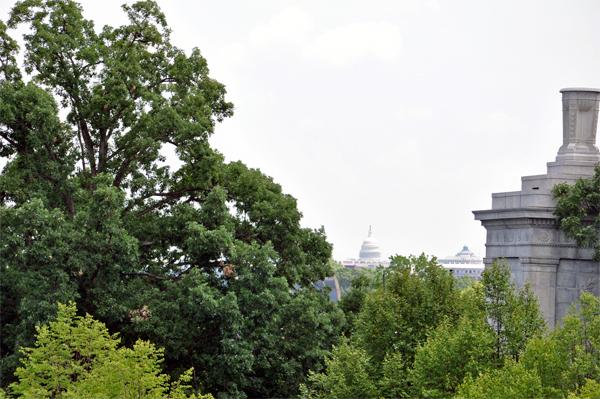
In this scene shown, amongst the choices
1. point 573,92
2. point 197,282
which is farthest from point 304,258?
point 573,92

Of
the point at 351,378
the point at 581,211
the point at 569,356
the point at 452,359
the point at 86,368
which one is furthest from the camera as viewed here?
the point at 86,368

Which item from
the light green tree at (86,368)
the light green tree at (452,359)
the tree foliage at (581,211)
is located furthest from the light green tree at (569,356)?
the light green tree at (86,368)

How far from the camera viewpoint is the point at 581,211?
19.2 metres

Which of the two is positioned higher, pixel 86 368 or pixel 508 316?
pixel 508 316

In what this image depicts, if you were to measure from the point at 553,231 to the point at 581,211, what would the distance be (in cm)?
101

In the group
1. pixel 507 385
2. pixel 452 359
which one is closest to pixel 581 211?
pixel 452 359

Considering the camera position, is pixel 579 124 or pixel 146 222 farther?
pixel 146 222

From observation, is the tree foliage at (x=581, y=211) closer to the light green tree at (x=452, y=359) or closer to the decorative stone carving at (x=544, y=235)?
the decorative stone carving at (x=544, y=235)

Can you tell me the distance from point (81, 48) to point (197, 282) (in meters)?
9.80

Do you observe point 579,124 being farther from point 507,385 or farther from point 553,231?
point 507,385

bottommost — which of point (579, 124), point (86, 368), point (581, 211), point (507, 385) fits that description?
point (86, 368)

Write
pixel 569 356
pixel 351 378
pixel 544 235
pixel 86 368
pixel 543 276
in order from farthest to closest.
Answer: pixel 86 368, pixel 544 235, pixel 543 276, pixel 351 378, pixel 569 356

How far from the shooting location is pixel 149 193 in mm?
28656

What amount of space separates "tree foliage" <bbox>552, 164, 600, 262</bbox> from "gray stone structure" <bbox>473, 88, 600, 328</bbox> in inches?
13.8
